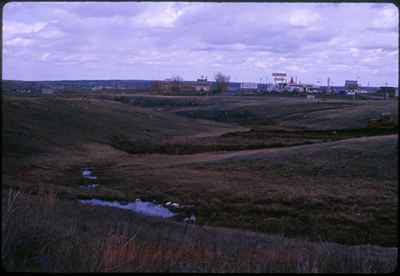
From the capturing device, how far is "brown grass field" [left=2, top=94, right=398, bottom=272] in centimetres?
562

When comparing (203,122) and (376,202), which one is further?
(203,122)

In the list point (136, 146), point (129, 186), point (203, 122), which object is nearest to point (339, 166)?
point (129, 186)

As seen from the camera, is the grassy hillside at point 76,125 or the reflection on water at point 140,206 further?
the grassy hillside at point 76,125

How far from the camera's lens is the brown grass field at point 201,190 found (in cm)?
562

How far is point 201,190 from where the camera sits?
25.9m

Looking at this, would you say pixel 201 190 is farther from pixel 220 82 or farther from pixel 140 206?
pixel 220 82

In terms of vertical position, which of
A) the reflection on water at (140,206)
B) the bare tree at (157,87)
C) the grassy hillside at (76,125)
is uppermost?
the bare tree at (157,87)

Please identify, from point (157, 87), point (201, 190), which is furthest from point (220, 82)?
point (201, 190)

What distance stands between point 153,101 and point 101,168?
4996cm

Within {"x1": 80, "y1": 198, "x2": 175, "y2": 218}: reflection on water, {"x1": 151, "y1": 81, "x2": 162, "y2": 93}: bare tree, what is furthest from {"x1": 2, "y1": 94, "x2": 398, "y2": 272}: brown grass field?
{"x1": 151, "y1": 81, "x2": 162, "y2": 93}: bare tree

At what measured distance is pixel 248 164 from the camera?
33.1 metres

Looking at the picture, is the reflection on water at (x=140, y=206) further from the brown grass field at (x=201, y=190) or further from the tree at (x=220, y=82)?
the tree at (x=220, y=82)

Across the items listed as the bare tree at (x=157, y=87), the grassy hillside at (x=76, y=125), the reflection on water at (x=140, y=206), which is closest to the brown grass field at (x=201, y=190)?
the grassy hillside at (x=76, y=125)

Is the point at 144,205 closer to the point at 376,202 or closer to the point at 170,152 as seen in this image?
the point at 376,202
